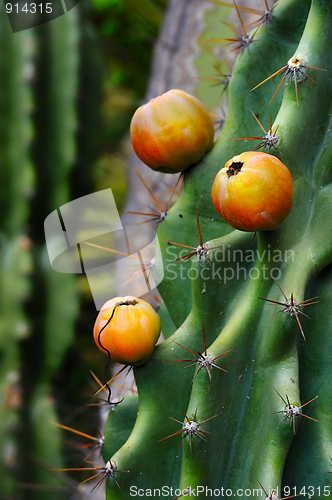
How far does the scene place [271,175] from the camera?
0.56 meters

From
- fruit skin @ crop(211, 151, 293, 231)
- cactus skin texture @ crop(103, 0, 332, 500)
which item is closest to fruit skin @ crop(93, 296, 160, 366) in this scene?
cactus skin texture @ crop(103, 0, 332, 500)

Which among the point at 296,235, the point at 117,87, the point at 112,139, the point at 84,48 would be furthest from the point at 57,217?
the point at 117,87

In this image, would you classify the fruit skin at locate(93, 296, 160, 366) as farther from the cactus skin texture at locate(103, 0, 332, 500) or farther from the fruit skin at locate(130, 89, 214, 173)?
the fruit skin at locate(130, 89, 214, 173)

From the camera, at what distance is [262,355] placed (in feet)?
2.21

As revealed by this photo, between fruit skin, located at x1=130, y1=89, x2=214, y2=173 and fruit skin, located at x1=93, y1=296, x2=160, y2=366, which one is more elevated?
fruit skin, located at x1=130, y1=89, x2=214, y2=173

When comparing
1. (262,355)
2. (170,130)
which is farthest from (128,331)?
(170,130)

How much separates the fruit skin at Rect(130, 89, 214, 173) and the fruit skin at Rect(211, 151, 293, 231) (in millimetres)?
176

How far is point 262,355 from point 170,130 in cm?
42

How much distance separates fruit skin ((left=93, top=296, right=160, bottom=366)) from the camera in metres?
0.66

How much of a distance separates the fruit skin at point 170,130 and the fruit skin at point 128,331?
0.90ft

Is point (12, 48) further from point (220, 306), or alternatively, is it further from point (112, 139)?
point (220, 306)

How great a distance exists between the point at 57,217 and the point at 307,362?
0.99 m

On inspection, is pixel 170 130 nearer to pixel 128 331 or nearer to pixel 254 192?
pixel 254 192

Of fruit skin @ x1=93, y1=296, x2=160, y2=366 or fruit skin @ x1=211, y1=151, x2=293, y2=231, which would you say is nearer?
fruit skin @ x1=211, y1=151, x2=293, y2=231
